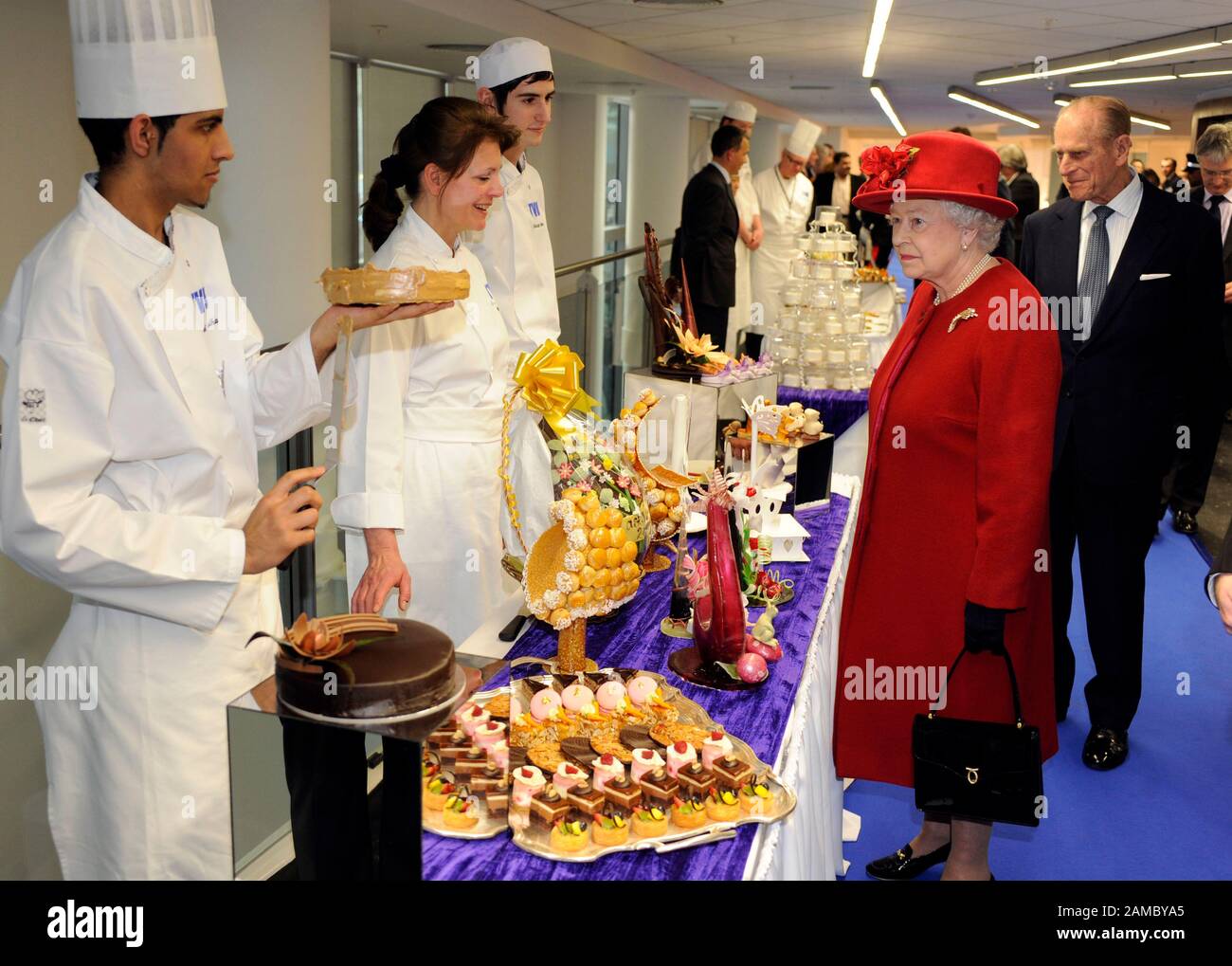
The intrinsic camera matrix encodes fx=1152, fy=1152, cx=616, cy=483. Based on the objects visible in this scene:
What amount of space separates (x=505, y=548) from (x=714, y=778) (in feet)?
3.88

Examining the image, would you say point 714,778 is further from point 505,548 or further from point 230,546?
point 505,548

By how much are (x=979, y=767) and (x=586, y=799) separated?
1.09 metres

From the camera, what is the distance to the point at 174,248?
6.16 feet

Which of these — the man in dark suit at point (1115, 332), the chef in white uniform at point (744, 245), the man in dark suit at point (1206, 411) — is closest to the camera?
the man in dark suit at point (1115, 332)

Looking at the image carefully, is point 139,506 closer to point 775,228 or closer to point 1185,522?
point 1185,522

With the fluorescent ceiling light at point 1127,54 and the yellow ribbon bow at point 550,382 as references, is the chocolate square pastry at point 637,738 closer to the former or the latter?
the yellow ribbon bow at point 550,382

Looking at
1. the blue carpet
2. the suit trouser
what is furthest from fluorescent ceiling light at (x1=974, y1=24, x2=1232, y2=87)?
the suit trouser

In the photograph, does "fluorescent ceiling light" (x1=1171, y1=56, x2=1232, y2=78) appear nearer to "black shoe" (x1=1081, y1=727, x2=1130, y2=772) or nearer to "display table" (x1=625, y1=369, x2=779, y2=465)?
"black shoe" (x1=1081, y1=727, x2=1130, y2=772)

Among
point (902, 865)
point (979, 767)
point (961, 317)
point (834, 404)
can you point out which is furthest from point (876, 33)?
point (979, 767)

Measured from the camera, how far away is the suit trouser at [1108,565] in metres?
3.63

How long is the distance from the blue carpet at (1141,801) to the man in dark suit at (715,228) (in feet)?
11.7

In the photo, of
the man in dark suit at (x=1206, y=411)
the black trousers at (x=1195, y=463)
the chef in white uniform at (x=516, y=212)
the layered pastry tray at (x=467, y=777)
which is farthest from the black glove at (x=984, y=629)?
the black trousers at (x=1195, y=463)

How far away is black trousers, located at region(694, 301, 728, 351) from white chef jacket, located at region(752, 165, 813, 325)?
1499 millimetres

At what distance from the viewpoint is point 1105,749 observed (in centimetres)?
380
